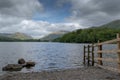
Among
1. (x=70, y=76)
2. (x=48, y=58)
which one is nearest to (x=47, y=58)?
(x=48, y=58)

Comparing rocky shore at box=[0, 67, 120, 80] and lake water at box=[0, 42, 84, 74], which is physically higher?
rocky shore at box=[0, 67, 120, 80]

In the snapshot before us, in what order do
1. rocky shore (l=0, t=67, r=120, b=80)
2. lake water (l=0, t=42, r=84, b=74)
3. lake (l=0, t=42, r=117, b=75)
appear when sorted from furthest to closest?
1. lake water (l=0, t=42, r=84, b=74)
2. lake (l=0, t=42, r=117, b=75)
3. rocky shore (l=0, t=67, r=120, b=80)

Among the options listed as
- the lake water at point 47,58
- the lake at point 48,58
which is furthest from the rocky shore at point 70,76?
the lake water at point 47,58

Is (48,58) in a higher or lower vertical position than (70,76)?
lower

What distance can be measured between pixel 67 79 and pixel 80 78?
0.92 meters

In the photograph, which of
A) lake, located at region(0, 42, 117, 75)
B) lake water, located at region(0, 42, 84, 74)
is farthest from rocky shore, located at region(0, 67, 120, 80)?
lake water, located at region(0, 42, 84, 74)

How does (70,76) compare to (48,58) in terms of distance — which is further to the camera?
(48,58)

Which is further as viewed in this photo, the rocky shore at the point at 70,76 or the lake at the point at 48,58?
the lake at the point at 48,58

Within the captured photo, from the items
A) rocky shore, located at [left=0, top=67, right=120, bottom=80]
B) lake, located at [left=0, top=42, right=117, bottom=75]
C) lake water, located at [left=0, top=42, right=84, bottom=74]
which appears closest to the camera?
rocky shore, located at [left=0, top=67, right=120, bottom=80]

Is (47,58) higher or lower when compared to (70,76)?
lower

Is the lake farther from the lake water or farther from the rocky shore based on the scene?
the rocky shore

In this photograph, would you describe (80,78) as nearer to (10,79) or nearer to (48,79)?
(48,79)

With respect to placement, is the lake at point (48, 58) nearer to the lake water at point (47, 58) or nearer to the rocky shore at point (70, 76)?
the lake water at point (47, 58)

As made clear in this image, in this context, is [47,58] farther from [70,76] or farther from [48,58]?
[70,76]
